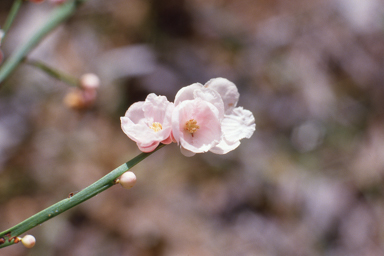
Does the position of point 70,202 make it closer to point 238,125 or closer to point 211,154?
point 238,125

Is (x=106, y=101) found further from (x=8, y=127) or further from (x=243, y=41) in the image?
(x=243, y=41)

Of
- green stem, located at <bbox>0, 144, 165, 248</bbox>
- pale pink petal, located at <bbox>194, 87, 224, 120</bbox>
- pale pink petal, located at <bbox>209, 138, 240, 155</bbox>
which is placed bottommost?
pale pink petal, located at <bbox>209, 138, 240, 155</bbox>

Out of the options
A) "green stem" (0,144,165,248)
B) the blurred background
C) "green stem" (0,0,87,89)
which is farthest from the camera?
the blurred background

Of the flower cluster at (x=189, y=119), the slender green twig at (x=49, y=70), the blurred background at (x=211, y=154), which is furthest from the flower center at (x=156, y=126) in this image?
the blurred background at (x=211, y=154)

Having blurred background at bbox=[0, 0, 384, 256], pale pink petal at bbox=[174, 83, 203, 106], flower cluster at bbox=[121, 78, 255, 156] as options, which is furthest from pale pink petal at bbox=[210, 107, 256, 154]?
blurred background at bbox=[0, 0, 384, 256]

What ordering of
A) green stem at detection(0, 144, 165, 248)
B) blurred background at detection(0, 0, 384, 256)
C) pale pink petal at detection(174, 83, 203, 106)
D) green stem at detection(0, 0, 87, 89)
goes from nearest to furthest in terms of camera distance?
green stem at detection(0, 144, 165, 248)
pale pink petal at detection(174, 83, 203, 106)
green stem at detection(0, 0, 87, 89)
blurred background at detection(0, 0, 384, 256)

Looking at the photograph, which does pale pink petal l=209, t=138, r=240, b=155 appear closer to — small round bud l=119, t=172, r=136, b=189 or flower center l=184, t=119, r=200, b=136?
flower center l=184, t=119, r=200, b=136

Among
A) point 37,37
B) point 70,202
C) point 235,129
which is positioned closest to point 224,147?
point 235,129
